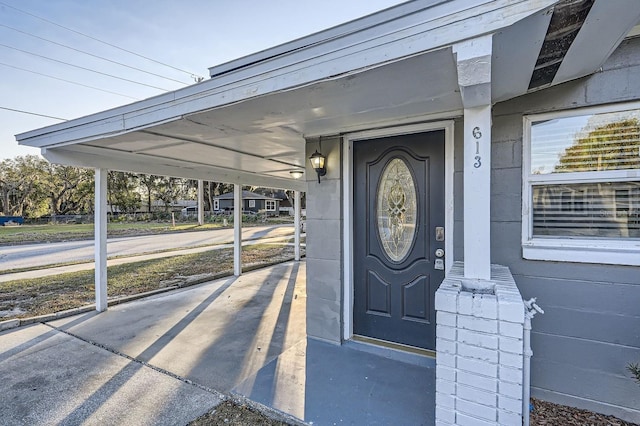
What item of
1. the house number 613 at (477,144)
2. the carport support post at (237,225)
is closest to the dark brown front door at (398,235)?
the house number 613 at (477,144)

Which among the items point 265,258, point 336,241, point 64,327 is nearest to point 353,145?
point 336,241

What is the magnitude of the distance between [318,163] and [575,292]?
2.33 meters

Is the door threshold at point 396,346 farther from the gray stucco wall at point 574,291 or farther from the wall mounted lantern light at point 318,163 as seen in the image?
the wall mounted lantern light at point 318,163

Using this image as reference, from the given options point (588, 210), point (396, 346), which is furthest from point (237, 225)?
point (588, 210)

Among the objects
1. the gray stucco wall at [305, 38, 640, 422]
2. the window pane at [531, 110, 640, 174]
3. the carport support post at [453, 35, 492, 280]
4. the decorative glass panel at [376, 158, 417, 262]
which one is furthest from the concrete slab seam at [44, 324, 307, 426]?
the window pane at [531, 110, 640, 174]

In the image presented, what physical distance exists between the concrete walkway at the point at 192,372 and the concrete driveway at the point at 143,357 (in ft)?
0.03

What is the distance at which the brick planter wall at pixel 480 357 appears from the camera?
5.06ft

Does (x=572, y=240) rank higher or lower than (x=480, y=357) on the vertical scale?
higher

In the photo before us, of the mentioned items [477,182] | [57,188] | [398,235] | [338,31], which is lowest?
[398,235]

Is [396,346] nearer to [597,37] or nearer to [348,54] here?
[348,54]

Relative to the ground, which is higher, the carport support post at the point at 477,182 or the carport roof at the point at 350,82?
the carport roof at the point at 350,82

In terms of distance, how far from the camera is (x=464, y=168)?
185cm

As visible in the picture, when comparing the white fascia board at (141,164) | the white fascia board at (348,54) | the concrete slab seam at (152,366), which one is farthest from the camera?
the white fascia board at (141,164)

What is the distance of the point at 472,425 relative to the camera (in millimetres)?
1633
